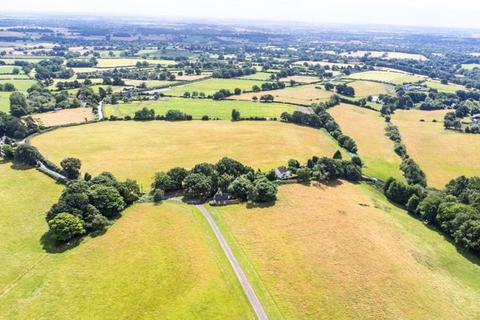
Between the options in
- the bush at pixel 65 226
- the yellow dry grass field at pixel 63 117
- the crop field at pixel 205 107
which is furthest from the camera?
the crop field at pixel 205 107

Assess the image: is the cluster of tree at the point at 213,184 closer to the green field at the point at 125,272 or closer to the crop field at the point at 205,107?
the green field at the point at 125,272

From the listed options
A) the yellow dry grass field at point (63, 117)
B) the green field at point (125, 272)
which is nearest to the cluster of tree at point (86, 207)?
the green field at point (125, 272)

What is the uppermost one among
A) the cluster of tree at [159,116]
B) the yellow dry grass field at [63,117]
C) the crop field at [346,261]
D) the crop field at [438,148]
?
the cluster of tree at [159,116]

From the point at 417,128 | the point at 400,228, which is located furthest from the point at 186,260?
the point at 417,128

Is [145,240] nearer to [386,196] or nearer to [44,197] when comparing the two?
[44,197]

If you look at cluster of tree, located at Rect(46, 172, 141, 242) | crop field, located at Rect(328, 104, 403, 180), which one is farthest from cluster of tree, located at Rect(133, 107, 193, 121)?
cluster of tree, located at Rect(46, 172, 141, 242)
